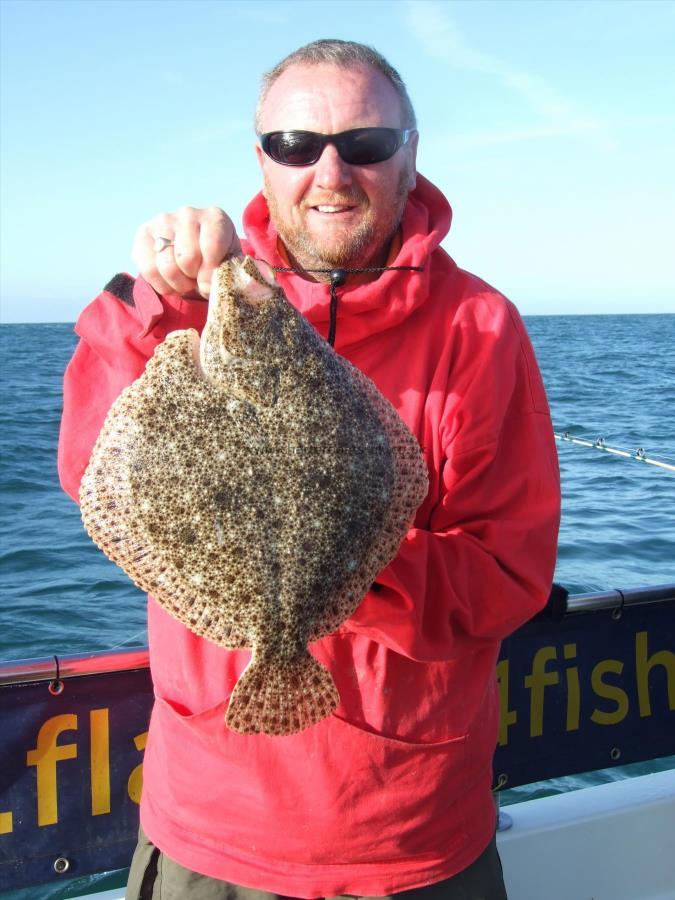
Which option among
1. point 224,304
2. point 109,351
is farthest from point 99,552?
point 224,304

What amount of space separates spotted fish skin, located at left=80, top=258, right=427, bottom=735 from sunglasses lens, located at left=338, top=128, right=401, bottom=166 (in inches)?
27.2

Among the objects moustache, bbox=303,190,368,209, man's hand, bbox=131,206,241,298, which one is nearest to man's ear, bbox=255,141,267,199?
moustache, bbox=303,190,368,209

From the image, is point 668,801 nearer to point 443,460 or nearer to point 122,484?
point 443,460

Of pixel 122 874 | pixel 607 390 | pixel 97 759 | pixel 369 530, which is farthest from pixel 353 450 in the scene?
pixel 607 390

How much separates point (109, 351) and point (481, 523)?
1135mm

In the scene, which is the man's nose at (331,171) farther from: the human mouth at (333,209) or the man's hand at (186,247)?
the man's hand at (186,247)

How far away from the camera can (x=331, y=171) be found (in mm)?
2553

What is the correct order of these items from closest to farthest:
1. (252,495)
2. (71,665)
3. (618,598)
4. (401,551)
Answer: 1. (252,495)
2. (401,551)
3. (71,665)
4. (618,598)

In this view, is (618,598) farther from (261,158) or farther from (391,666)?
(261,158)

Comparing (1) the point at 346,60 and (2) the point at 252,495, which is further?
(1) the point at 346,60

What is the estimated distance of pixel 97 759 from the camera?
3230 mm

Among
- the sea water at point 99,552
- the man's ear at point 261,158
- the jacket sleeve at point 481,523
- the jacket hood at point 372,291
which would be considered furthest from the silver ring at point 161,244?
the sea water at point 99,552

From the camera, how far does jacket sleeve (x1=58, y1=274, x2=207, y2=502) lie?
2.32m

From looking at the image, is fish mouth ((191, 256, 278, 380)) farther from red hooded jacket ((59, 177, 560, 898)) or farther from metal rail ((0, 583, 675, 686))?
metal rail ((0, 583, 675, 686))
